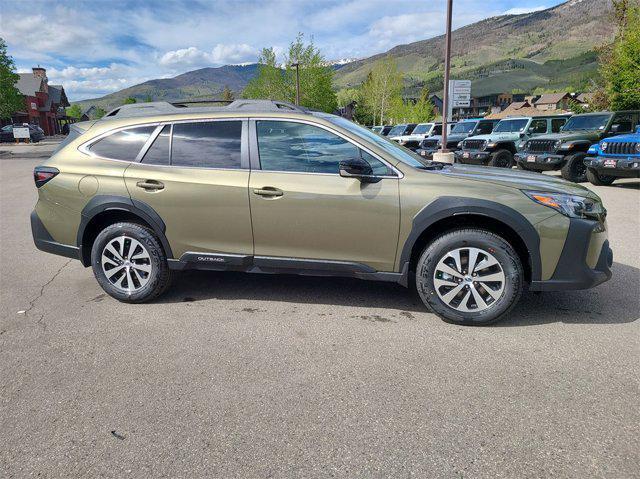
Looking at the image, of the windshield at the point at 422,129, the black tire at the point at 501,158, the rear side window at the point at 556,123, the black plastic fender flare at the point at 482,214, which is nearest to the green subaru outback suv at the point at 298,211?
the black plastic fender flare at the point at 482,214

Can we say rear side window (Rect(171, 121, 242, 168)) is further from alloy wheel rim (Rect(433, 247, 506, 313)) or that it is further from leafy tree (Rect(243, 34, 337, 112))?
leafy tree (Rect(243, 34, 337, 112))

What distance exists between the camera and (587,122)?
Answer: 13.4 m

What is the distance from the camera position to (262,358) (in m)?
3.12

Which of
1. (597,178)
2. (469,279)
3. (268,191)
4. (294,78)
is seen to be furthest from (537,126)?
(294,78)

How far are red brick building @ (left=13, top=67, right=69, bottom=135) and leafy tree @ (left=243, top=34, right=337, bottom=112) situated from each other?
37643mm

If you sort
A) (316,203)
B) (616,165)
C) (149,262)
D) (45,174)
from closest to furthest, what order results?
(316,203) < (149,262) < (45,174) < (616,165)

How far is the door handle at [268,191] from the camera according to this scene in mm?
3676

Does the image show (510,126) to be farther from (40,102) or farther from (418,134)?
(40,102)

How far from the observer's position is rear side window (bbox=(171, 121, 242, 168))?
3.88 m

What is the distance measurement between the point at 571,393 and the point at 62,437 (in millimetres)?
2784

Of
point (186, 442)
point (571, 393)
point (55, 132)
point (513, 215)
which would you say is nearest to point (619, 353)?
point (571, 393)

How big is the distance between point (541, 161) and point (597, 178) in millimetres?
1553

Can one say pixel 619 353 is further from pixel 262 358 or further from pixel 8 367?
pixel 8 367

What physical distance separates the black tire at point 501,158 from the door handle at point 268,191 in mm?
12990
